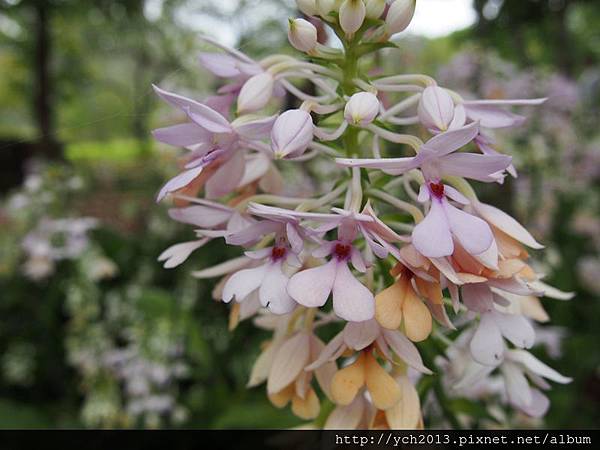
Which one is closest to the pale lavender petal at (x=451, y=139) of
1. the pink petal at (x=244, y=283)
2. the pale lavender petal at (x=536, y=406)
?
the pink petal at (x=244, y=283)

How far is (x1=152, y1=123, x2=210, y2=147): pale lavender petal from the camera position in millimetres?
701

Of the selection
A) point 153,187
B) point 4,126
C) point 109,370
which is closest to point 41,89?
point 153,187

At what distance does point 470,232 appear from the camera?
60 centimetres

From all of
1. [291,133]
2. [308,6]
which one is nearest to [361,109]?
[291,133]

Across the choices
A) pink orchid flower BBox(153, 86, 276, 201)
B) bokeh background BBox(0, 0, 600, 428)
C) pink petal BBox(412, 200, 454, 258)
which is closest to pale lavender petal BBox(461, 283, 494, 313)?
pink petal BBox(412, 200, 454, 258)

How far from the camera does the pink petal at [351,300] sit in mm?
601

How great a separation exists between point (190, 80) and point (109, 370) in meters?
1.37

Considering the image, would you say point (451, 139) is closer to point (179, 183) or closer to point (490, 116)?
point (490, 116)

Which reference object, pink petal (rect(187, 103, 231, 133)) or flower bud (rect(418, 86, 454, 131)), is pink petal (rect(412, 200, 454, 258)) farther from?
pink petal (rect(187, 103, 231, 133))

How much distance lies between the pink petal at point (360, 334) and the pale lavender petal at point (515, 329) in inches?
8.1

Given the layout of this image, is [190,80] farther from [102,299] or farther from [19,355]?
[19,355]

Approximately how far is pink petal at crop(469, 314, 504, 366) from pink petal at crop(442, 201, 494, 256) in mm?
Result: 198

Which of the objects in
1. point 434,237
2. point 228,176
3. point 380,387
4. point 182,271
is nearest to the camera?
point 434,237

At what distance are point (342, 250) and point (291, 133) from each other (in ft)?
0.50
